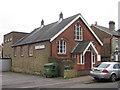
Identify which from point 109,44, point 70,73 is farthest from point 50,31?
point 109,44

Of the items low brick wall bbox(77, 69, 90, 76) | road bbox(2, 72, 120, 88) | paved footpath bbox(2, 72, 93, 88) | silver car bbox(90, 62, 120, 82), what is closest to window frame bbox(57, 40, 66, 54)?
low brick wall bbox(77, 69, 90, 76)

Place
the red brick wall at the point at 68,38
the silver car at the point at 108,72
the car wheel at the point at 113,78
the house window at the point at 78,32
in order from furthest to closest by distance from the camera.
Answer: the house window at the point at 78,32, the red brick wall at the point at 68,38, the car wheel at the point at 113,78, the silver car at the point at 108,72

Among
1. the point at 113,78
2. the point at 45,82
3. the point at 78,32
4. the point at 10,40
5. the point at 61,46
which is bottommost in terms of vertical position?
the point at 45,82

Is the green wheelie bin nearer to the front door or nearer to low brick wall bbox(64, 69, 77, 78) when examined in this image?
low brick wall bbox(64, 69, 77, 78)

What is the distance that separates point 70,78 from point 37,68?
21.4 ft

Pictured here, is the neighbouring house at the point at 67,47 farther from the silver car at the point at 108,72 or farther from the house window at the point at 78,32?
the silver car at the point at 108,72

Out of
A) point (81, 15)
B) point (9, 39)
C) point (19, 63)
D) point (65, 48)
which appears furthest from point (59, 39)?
point (9, 39)

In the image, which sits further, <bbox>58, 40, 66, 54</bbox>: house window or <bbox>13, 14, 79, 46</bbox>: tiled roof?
<bbox>13, 14, 79, 46</bbox>: tiled roof

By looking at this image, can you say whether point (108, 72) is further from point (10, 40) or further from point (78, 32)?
point (10, 40)

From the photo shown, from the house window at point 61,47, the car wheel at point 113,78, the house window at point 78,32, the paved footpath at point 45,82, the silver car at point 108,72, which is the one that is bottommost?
the paved footpath at point 45,82

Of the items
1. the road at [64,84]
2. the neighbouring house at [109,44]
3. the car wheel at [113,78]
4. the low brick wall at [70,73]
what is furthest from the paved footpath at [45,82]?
the neighbouring house at [109,44]

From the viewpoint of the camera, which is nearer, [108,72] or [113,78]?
[108,72]

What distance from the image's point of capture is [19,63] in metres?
28.5

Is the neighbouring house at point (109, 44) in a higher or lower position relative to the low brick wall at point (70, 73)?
higher
